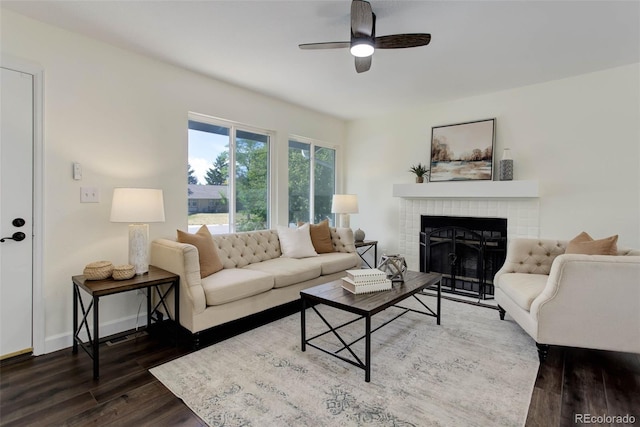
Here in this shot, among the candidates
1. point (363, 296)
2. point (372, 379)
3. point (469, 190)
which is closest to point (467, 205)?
point (469, 190)

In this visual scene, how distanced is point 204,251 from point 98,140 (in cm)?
128

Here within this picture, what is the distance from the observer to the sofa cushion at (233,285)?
8.55ft

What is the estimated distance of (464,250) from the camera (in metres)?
4.29

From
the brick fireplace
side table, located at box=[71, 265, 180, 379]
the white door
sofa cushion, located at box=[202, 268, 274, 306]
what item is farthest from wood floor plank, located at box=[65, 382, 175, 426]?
the brick fireplace

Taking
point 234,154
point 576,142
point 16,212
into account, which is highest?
point 576,142

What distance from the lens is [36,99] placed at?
95.7 inches

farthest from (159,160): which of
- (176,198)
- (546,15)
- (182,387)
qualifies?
(546,15)

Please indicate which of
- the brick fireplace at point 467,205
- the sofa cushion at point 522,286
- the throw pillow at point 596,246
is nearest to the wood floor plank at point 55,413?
the sofa cushion at point 522,286

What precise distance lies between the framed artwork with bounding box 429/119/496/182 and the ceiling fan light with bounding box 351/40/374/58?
2.45 meters

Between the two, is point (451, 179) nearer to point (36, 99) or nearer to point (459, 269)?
point (459, 269)

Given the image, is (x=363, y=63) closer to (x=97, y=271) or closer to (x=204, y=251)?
(x=204, y=251)

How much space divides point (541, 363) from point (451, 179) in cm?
253

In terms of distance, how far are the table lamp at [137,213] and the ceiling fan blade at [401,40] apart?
208cm

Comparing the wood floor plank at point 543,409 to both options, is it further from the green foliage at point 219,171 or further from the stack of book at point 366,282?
the green foliage at point 219,171
